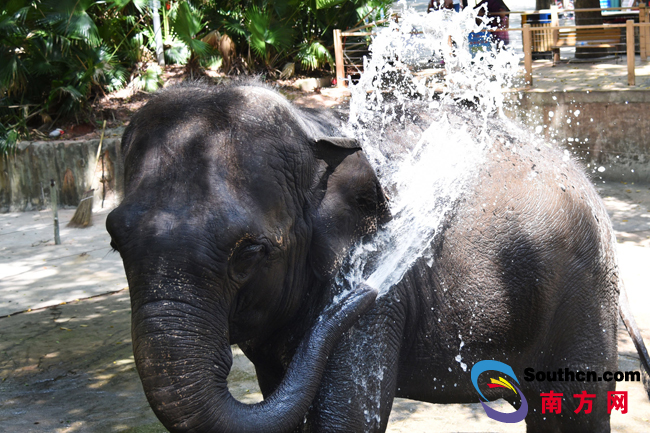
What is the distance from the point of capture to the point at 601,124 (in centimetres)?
1077

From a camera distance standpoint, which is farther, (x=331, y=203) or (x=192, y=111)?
(x=331, y=203)

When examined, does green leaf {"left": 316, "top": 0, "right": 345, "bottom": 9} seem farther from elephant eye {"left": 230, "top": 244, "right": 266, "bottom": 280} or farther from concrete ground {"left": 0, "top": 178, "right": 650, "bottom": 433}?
elephant eye {"left": 230, "top": 244, "right": 266, "bottom": 280}

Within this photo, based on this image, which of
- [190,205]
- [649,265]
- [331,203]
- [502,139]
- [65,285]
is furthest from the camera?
[65,285]

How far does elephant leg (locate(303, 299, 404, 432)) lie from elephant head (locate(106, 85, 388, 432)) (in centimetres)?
19

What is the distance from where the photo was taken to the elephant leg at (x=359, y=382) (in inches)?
99.6

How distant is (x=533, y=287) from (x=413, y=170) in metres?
0.69

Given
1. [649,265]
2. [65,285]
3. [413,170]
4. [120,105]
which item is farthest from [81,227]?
[413,170]

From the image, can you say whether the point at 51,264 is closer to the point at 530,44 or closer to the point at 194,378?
the point at 194,378

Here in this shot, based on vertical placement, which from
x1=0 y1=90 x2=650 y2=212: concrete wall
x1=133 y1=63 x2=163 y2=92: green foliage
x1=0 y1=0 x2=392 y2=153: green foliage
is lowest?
x1=0 y1=90 x2=650 y2=212: concrete wall

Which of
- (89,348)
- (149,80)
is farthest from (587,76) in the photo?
(89,348)

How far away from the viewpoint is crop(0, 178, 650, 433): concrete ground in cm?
456

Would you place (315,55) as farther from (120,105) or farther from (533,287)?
(533,287)

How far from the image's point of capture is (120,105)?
13.2 metres

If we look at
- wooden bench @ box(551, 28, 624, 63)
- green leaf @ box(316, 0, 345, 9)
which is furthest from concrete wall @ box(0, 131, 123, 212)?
wooden bench @ box(551, 28, 624, 63)
